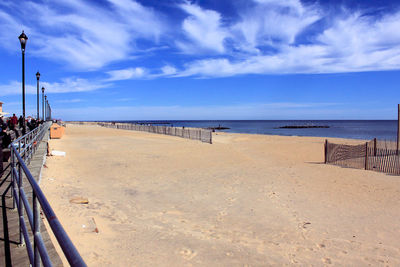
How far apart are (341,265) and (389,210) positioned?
3.84 metres

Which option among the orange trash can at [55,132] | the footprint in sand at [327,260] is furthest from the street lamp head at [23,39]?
the orange trash can at [55,132]

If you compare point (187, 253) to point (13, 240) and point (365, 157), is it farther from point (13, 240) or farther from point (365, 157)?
point (365, 157)

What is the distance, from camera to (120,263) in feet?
15.3

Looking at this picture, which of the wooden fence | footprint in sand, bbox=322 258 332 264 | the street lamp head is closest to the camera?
footprint in sand, bbox=322 258 332 264

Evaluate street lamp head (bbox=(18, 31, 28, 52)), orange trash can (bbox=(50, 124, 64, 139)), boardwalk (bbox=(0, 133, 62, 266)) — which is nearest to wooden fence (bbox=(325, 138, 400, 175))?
boardwalk (bbox=(0, 133, 62, 266))

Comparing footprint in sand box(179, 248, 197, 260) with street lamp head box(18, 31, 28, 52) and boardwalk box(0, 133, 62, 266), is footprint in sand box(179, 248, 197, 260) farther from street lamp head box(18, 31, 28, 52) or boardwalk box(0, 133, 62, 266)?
street lamp head box(18, 31, 28, 52)

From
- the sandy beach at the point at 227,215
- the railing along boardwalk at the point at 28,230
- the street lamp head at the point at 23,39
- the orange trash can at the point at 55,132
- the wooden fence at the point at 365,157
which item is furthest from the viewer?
the orange trash can at the point at 55,132

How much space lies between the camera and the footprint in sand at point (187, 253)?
502 centimetres

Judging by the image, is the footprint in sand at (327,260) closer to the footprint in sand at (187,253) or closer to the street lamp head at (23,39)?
the footprint in sand at (187,253)

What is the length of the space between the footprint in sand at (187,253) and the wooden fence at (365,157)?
36.3ft

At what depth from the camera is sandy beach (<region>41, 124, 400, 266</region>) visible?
515cm

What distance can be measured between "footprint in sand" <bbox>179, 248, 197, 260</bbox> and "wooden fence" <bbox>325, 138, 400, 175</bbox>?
11053 millimetres

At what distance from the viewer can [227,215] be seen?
23.6 ft

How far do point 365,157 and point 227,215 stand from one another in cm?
949
